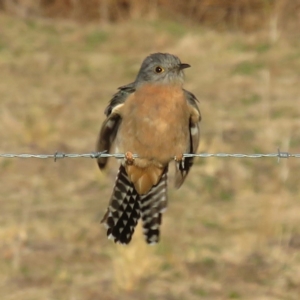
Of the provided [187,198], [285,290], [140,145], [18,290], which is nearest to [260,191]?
[187,198]

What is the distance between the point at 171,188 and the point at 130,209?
4.23 metres

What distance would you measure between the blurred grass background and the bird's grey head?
2414 mm

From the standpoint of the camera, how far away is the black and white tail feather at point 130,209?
6.75 m

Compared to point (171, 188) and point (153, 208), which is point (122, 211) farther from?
point (171, 188)

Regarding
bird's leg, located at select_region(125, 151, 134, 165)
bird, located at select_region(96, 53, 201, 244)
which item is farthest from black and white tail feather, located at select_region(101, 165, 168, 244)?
bird's leg, located at select_region(125, 151, 134, 165)

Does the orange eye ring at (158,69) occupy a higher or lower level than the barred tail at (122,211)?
higher

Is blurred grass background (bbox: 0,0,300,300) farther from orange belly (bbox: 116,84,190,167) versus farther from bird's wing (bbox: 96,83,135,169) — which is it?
orange belly (bbox: 116,84,190,167)

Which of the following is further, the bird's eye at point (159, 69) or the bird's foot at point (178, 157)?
the bird's eye at point (159, 69)

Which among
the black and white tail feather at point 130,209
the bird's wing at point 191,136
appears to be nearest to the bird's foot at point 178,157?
the bird's wing at point 191,136

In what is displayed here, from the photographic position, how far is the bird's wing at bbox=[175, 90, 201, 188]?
22.1 feet

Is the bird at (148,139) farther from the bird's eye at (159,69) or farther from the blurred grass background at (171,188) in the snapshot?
the blurred grass background at (171,188)

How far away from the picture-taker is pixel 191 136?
6977mm

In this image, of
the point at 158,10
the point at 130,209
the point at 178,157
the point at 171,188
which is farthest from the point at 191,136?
the point at 158,10

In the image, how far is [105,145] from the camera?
6.95 m
